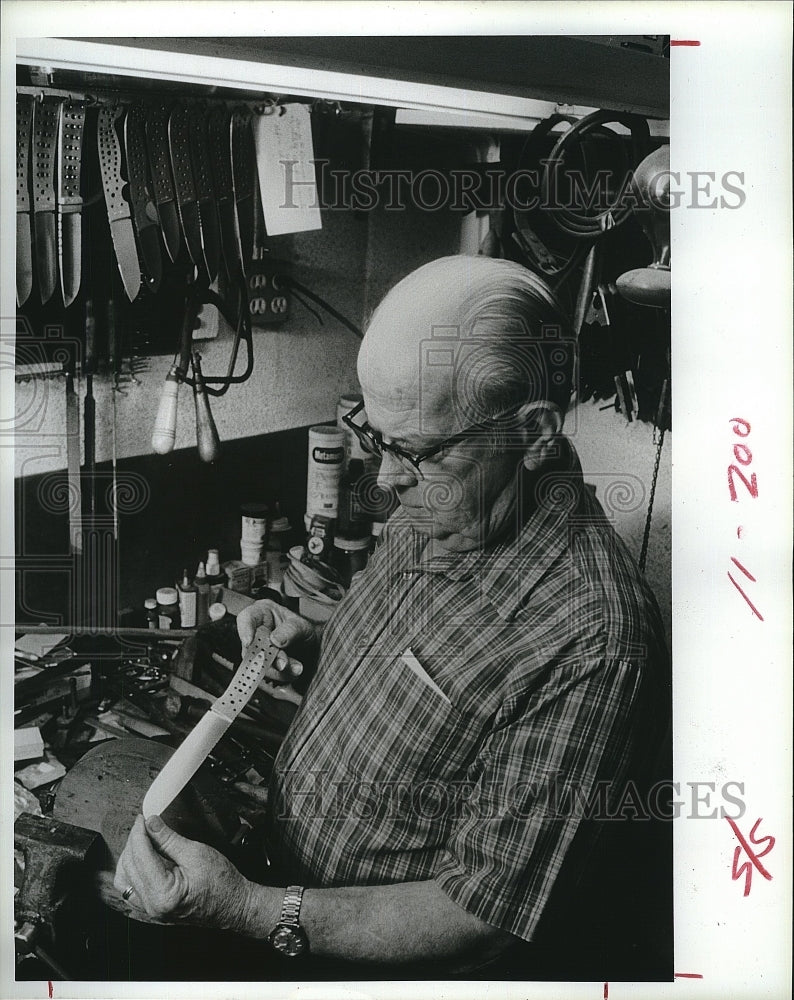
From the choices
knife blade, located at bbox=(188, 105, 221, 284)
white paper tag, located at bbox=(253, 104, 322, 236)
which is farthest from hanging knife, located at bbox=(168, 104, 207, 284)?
white paper tag, located at bbox=(253, 104, 322, 236)

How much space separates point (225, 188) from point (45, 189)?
0.32 metres

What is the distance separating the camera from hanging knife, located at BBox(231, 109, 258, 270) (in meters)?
1.68

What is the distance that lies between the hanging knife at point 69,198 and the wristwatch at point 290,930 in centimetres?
109

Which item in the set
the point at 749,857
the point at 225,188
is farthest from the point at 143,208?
the point at 749,857

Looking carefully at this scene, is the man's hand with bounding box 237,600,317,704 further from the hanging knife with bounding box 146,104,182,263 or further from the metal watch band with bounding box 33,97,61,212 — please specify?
the metal watch band with bounding box 33,97,61,212

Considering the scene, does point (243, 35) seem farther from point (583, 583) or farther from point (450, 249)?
point (583, 583)

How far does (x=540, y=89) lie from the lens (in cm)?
168

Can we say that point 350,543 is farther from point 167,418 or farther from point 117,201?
point 117,201

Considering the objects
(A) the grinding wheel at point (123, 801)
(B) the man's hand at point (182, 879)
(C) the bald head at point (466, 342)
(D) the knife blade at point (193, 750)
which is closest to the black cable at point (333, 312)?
(C) the bald head at point (466, 342)

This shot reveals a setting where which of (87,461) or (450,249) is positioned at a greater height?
(450,249)

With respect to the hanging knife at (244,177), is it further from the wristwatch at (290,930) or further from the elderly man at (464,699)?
the wristwatch at (290,930)

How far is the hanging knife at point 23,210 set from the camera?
170cm

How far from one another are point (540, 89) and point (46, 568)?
47.2 inches

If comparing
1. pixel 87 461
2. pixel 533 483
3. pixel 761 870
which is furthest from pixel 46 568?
pixel 761 870
